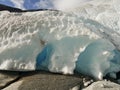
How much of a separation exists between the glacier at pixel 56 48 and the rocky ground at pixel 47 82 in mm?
137

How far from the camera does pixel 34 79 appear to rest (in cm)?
666

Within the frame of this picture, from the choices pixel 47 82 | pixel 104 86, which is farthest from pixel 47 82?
pixel 104 86

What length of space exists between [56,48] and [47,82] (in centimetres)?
79

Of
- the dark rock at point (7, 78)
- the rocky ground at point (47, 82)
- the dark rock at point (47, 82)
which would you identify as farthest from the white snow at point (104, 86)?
the dark rock at point (7, 78)

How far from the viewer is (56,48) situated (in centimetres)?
706

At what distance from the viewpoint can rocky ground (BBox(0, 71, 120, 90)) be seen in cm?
650

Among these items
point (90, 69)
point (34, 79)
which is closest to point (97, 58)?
point (90, 69)

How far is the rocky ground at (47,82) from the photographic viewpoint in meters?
6.50

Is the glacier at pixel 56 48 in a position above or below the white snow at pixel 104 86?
above

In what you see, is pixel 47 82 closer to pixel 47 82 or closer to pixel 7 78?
pixel 47 82

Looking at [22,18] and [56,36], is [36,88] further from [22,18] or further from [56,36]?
[22,18]

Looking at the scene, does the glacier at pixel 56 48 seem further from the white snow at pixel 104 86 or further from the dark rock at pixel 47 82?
the white snow at pixel 104 86

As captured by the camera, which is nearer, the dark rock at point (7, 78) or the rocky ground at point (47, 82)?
the rocky ground at point (47, 82)

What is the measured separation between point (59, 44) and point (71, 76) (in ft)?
2.27
